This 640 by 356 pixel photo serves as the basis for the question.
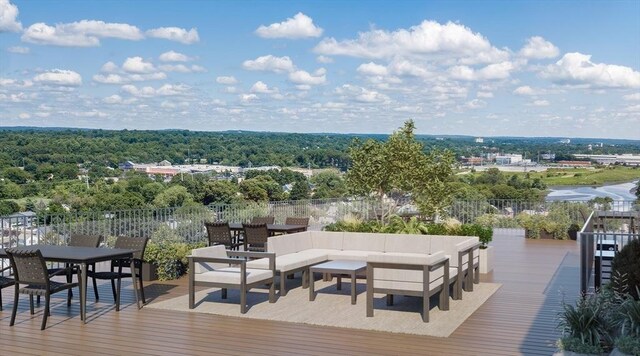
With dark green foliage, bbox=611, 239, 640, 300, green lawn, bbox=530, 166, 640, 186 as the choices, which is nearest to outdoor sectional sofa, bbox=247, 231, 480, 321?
dark green foliage, bbox=611, 239, 640, 300

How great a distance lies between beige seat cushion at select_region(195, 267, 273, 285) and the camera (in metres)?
9.23

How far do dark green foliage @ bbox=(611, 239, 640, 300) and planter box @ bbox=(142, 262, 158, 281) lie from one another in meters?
6.87

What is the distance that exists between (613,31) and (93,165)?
93.0ft

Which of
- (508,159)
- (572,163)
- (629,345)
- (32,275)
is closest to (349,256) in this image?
(32,275)

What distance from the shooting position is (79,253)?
29.1 ft

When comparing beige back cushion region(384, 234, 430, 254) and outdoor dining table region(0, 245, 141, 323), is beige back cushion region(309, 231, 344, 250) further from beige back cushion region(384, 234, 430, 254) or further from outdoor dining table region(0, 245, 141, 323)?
outdoor dining table region(0, 245, 141, 323)

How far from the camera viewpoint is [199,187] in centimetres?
3794

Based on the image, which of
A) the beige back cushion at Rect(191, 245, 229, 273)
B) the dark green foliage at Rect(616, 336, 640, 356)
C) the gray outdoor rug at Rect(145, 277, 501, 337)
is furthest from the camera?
the beige back cushion at Rect(191, 245, 229, 273)

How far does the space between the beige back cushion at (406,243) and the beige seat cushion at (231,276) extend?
2.43 meters

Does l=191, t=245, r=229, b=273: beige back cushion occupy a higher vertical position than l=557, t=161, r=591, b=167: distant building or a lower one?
higher

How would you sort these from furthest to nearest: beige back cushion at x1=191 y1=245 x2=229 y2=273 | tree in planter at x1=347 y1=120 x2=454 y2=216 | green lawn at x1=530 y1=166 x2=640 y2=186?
green lawn at x1=530 y1=166 x2=640 y2=186 < tree in planter at x1=347 y1=120 x2=454 y2=216 < beige back cushion at x1=191 y1=245 x2=229 y2=273

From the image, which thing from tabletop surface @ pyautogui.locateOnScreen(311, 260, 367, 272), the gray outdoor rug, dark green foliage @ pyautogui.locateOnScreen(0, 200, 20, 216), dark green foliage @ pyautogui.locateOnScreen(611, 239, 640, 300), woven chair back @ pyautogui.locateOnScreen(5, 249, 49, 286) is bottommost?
dark green foliage @ pyautogui.locateOnScreen(0, 200, 20, 216)

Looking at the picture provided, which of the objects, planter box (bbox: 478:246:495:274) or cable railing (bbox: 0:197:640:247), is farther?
planter box (bbox: 478:246:495:274)

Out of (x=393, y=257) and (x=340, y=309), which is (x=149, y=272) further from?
(x=393, y=257)
